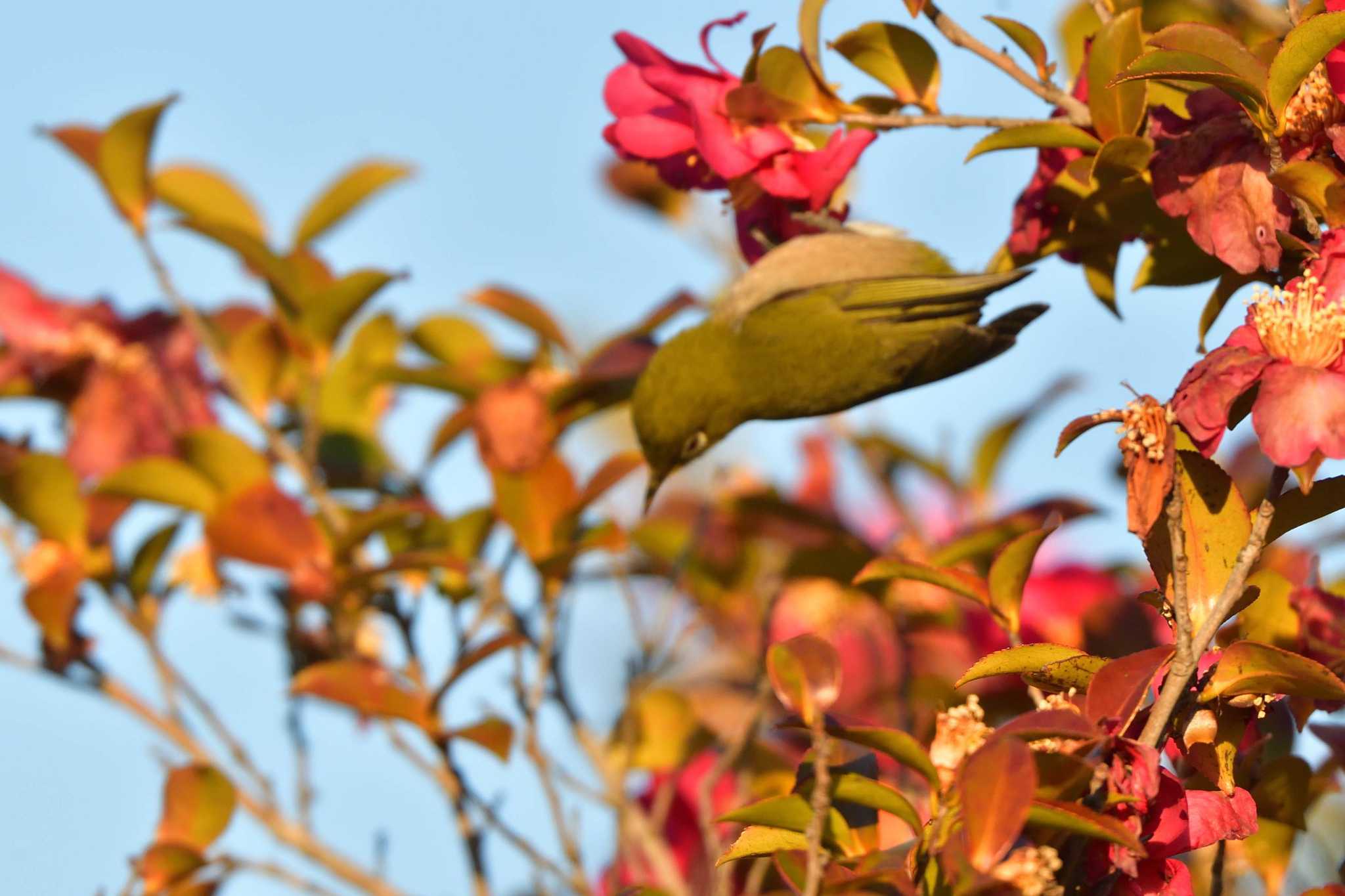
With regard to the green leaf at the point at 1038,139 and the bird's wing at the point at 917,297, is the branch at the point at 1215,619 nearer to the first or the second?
the green leaf at the point at 1038,139

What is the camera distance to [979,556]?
2363mm

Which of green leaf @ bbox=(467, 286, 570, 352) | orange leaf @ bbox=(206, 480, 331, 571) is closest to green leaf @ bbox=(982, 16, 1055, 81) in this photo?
green leaf @ bbox=(467, 286, 570, 352)

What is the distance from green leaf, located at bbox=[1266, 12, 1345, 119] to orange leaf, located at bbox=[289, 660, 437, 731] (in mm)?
1489

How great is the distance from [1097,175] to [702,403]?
122 centimetres

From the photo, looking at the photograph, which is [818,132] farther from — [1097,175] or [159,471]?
[159,471]

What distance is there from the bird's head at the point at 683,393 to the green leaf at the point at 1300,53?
136 centimetres

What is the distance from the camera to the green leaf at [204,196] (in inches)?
111

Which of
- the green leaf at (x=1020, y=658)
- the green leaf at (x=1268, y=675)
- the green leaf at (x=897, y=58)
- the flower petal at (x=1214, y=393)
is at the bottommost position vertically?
the green leaf at (x=1268, y=675)

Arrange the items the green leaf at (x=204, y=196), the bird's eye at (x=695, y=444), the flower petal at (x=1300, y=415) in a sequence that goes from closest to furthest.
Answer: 1. the flower petal at (x=1300, y=415)
2. the bird's eye at (x=695, y=444)
3. the green leaf at (x=204, y=196)

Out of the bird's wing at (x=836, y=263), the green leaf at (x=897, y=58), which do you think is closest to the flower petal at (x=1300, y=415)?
the green leaf at (x=897, y=58)

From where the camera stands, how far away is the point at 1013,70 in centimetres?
150

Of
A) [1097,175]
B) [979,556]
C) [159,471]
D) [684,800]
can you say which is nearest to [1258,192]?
[1097,175]

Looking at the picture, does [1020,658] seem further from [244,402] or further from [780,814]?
[244,402]

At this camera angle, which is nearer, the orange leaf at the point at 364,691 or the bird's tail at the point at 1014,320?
the bird's tail at the point at 1014,320
